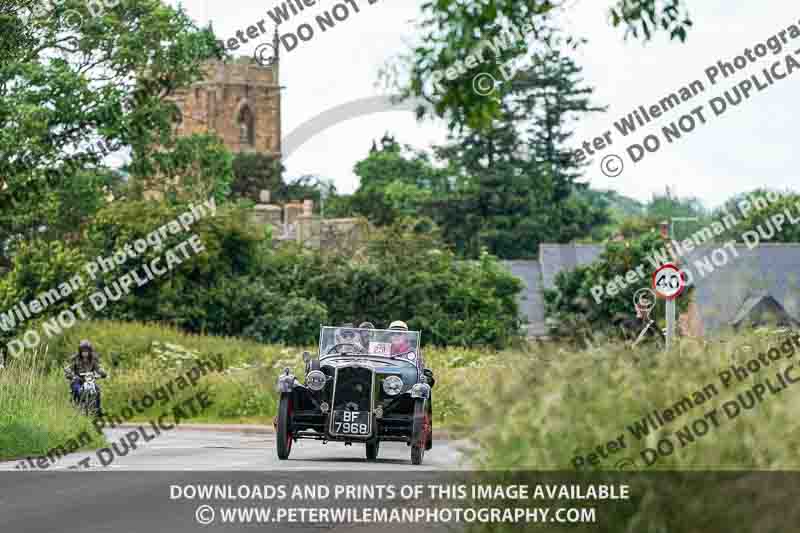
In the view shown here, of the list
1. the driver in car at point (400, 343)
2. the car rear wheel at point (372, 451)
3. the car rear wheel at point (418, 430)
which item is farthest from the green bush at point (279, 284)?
the car rear wheel at point (418, 430)

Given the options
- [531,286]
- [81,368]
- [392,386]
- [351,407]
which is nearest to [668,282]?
[392,386]

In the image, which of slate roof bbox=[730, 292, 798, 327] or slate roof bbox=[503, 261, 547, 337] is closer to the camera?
slate roof bbox=[730, 292, 798, 327]

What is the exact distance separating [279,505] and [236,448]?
992 cm

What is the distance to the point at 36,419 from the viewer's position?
74.3 ft

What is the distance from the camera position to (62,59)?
52656mm

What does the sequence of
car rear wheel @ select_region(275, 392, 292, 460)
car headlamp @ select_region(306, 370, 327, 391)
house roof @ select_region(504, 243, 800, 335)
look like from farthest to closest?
1. house roof @ select_region(504, 243, 800, 335)
2. car headlamp @ select_region(306, 370, 327, 391)
3. car rear wheel @ select_region(275, 392, 292, 460)

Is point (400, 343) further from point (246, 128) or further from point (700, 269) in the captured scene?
point (246, 128)

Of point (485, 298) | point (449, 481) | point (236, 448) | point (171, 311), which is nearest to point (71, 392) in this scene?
point (236, 448)

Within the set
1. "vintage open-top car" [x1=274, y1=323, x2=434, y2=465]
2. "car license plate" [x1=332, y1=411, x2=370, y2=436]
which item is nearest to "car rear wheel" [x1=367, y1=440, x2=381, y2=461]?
"vintage open-top car" [x1=274, y1=323, x2=434, y2=465]

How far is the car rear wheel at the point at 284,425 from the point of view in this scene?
69.9 ft

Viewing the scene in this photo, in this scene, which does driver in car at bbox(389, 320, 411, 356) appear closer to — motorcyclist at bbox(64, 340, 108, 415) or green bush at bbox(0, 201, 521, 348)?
motorcyclist at bbox(64, 340, 108, 415)

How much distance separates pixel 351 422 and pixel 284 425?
872 millimetres

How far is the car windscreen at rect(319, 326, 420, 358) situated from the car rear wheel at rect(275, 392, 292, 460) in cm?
208

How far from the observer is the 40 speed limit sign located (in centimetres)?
2667
